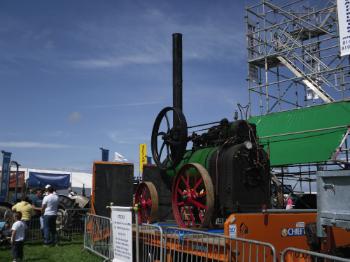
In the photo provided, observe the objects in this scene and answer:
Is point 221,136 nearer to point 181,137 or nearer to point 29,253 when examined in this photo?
point 181,137

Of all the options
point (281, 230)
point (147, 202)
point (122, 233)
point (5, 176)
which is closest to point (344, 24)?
point (147, 202)

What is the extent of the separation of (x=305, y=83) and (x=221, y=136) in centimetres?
1371

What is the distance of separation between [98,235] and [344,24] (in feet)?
34.4

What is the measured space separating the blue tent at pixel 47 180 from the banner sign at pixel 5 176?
12.9 feet

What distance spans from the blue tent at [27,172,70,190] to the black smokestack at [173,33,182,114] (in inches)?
520

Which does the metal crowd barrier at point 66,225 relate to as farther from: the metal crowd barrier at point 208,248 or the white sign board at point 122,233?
the metal crowd barrier at point 208,248

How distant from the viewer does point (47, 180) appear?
20.9 m

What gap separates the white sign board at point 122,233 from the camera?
6.25 m

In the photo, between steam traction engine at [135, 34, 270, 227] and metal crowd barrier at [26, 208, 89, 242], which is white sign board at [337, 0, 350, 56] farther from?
metal crowd barrier at [26, 208, 89, 242]

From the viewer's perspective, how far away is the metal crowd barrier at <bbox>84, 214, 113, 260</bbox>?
8656 millimetres

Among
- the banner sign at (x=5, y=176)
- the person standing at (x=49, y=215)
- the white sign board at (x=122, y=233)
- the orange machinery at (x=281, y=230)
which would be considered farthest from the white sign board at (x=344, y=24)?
the banner sign at (x=5, y=176)

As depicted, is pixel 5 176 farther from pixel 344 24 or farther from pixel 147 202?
pixel 344 24

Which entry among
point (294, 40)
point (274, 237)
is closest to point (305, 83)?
point (294, 40)

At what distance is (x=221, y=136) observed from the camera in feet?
24.0
